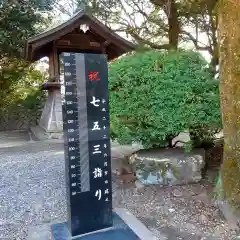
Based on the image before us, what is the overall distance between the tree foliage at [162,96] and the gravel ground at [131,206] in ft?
2.43

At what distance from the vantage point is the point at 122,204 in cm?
309

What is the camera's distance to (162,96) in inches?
130

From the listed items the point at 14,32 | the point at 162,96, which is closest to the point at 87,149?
the point at 162,96

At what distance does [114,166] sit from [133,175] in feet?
1.90

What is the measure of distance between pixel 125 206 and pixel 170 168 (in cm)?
82

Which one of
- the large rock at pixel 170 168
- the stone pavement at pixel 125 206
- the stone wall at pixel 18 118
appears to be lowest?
the stone pavement at pixel 125 206

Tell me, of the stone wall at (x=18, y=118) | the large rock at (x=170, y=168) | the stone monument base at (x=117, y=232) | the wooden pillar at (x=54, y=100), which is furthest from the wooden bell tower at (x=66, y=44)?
the stone monument base at (x=117, y=232)

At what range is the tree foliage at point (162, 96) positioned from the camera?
130 inches

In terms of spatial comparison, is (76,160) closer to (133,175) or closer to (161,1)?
(133,175)

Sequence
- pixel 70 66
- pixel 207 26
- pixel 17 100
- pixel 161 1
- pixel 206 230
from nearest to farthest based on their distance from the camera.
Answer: pixel 70 66 < pixel 206 230 < pixel 161 1 < pixel 207 26 < pixel 17 100

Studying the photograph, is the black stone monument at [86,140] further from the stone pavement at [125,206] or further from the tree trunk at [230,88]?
the tree trunk at [230,88]

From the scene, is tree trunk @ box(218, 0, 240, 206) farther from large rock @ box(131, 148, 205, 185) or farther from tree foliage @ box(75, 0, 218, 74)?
tree foliage @ box(75, 0, 218, 74)

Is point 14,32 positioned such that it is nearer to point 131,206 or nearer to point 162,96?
point 162,96

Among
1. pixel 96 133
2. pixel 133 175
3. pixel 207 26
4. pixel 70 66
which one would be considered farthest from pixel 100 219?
pixel 207 26
